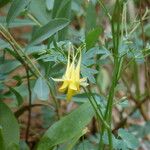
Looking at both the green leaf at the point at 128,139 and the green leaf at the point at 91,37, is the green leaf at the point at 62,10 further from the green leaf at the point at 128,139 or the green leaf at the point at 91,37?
the green leaf at the point at 128,139

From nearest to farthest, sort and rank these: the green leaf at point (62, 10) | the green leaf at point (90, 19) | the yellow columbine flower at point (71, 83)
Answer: the yellow columbine flower at point (71, 83) < the green leaf at point (62, 10) < the green leaf at point (90, 19)

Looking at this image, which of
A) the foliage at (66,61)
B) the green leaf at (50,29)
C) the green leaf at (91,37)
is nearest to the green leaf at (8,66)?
the foliage at (66,61)

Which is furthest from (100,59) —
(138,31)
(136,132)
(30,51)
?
(138,31)

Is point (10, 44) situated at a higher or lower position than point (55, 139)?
higher

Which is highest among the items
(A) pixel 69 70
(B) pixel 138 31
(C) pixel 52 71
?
(A) pixel 69 70

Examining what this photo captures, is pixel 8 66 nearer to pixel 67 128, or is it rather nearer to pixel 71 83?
pixel 67 128

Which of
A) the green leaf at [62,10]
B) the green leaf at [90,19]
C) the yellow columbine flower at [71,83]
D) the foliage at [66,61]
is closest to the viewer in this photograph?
the yellow columbine flower at [71,83]

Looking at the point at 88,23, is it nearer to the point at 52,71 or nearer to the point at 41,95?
the point at 52,71
